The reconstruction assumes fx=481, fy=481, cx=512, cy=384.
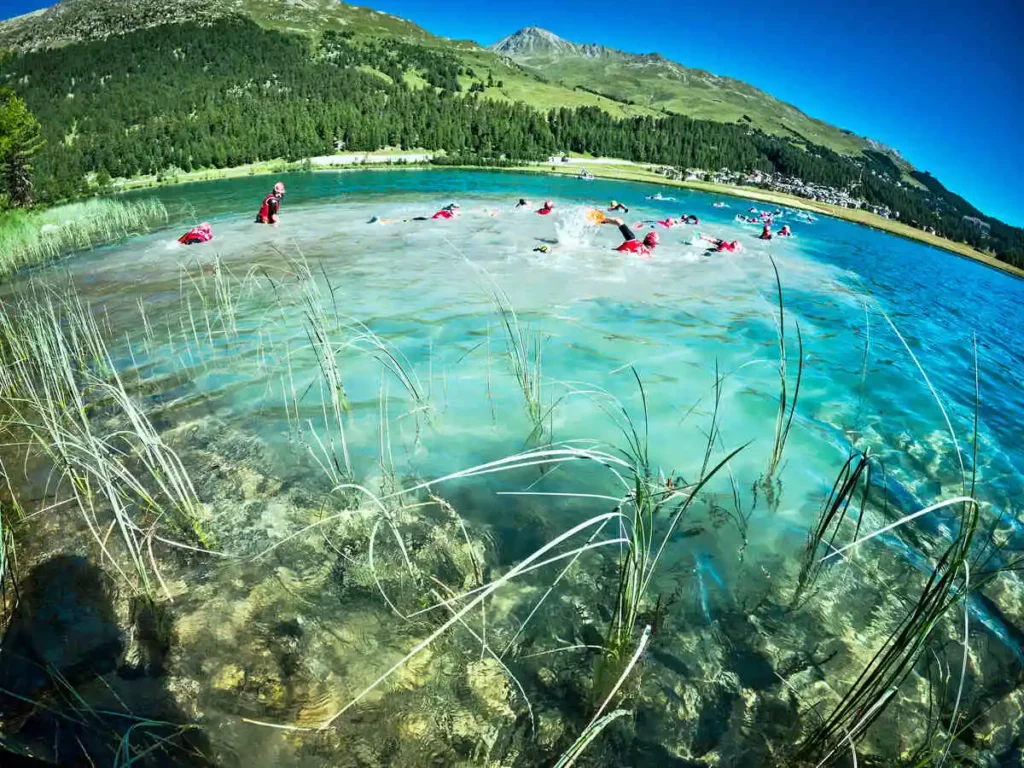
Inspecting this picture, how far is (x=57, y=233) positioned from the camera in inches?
805

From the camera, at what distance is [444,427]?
6504 mm

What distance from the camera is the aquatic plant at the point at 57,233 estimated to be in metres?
16.5

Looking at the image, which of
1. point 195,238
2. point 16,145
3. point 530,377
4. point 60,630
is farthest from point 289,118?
point 60,630

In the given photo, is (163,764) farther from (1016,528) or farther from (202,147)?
(202,147)

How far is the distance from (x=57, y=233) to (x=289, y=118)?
114 metres

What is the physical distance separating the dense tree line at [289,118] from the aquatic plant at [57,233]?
4696 centimetres

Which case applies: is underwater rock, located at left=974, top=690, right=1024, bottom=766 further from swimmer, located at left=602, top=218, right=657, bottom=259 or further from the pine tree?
the pine tree

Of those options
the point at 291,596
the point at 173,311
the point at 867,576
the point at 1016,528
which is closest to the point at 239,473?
the point at 291,596

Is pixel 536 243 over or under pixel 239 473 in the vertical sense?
over

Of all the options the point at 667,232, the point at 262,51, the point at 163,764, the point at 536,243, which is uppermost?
the point at 262,51

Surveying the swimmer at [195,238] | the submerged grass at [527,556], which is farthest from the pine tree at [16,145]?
the submerged grass at [527,556]

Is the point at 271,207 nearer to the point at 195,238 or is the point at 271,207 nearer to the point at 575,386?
the point at 195,238

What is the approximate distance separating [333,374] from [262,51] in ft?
760

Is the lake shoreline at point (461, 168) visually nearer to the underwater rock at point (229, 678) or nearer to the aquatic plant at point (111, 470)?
the aquatic plant at point (111, 470)
